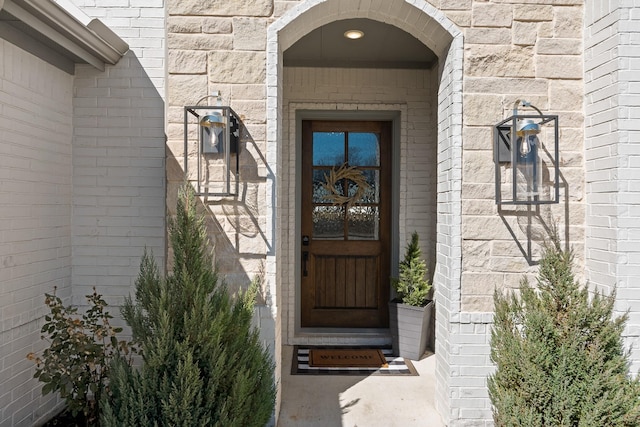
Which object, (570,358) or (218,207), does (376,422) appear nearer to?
(570,358)

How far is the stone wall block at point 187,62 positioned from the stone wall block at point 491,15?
5.21ft

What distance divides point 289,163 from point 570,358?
8.46 ft

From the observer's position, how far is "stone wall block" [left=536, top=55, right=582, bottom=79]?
91.4 inches

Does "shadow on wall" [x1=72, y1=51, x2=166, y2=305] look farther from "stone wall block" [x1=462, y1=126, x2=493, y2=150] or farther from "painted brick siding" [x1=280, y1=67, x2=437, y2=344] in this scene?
"stone wall block" [x1=462, y1=126, x2=493, y2=150]

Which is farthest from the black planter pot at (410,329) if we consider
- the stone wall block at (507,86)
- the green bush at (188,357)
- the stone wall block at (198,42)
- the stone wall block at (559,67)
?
the stone wall block at (198,42)

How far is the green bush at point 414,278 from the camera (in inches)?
135

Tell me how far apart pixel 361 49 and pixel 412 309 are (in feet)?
7.34

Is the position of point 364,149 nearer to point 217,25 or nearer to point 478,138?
point 478,138

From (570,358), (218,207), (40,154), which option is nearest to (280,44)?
(218,207)

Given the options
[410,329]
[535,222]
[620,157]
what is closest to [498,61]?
[620,157]

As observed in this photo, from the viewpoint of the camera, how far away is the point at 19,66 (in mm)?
2197

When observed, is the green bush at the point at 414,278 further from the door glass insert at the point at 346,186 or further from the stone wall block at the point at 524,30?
the stone wall block at the point at 524,30

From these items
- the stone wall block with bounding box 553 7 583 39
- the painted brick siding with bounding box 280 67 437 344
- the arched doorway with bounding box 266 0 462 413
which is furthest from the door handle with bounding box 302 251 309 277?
the stone wall block with bounding box 553 7 583 39

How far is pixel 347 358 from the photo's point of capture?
3.37 metres
